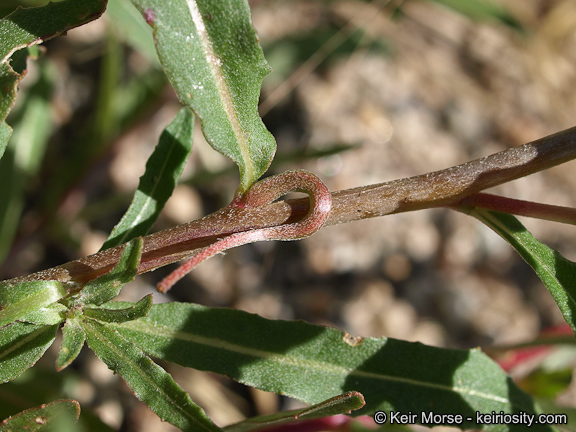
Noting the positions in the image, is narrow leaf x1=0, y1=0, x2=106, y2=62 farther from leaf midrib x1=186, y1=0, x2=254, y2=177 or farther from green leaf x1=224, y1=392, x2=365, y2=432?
green leaf x1=224, y1=392, x2=365, y2=432

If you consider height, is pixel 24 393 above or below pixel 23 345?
below

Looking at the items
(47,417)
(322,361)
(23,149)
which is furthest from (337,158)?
(47,417)

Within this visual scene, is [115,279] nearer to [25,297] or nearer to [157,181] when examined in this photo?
[25,297]

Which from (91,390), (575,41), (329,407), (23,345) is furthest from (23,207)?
(575,41)

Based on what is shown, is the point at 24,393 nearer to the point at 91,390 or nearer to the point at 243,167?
the point at 91,390

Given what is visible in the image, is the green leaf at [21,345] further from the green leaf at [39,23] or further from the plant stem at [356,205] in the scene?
the green leaf at [39,23]
